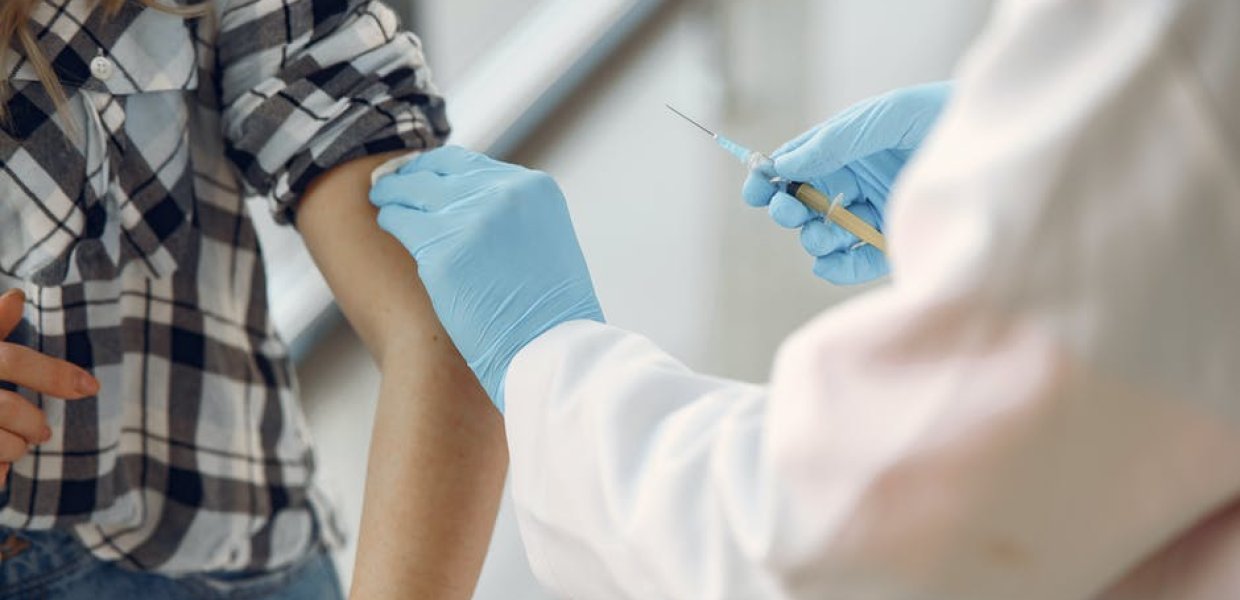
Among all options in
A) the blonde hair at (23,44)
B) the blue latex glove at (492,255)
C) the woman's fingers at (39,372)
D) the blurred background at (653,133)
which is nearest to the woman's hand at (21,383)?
the woman's fingers at (39,372)

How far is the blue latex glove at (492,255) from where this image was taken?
114cm

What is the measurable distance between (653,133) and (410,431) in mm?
2093

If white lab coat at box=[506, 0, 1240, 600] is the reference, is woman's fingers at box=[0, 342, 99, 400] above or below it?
below

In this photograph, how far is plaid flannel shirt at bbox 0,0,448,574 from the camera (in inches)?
46.1

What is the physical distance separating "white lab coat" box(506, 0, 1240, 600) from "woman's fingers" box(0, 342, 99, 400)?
0.60m

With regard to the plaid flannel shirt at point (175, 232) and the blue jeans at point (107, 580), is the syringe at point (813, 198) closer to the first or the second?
the plaid flannel shirt at point (175, 232)

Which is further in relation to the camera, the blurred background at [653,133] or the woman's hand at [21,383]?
the blurred background at [653,133]

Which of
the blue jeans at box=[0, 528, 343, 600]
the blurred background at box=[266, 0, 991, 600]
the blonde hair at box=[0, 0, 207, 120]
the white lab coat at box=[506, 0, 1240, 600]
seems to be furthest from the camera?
the blurred background at box=[266, 0, 991, 600]

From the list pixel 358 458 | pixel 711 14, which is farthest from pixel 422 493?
pixel 711 14


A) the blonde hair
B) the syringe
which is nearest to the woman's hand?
the blonde hair

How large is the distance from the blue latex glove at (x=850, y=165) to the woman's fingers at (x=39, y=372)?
63 centimetres

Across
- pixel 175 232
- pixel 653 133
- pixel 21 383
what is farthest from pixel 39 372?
pixel 653 133

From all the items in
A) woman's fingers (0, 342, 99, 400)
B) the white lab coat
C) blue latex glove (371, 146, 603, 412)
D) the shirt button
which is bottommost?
woman's fingers (0, 342, 99, 400)

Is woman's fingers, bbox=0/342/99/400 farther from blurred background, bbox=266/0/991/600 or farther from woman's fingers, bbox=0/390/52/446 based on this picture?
blurred background, bbox=266/0/991/600
